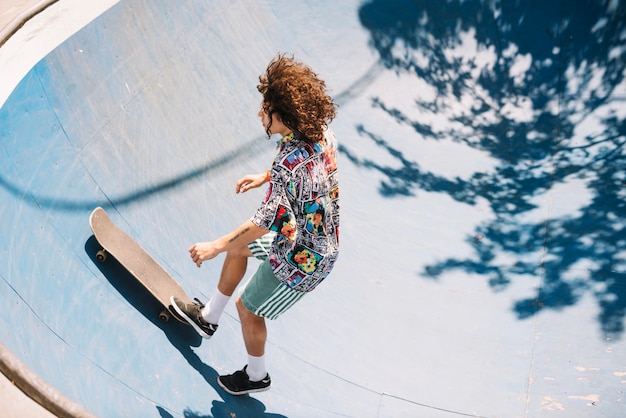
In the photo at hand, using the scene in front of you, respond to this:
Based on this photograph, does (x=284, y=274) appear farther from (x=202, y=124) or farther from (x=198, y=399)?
(x=202, y=124)

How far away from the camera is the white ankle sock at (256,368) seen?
3336mm

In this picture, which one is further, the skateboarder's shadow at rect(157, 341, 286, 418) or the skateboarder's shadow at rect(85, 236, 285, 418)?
the skateboarder's shadow at rect(85, 236, 285, 418)

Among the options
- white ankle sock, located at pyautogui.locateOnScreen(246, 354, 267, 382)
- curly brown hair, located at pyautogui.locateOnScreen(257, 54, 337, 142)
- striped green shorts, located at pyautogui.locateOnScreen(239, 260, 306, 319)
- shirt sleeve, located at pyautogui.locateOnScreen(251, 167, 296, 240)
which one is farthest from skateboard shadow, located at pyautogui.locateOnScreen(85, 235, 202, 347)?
curly brown hair, located at pyautogui.locateOnScreen(257, 54, 337, 142)

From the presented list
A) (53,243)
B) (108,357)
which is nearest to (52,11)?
(53,243)

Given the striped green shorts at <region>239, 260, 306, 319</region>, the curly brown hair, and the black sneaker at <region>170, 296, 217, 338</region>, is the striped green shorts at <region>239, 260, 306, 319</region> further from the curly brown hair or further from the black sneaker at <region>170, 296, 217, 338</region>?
the curly brown hair

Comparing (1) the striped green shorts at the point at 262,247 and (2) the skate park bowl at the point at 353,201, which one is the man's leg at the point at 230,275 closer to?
(1) the striped green shorts at the point at 262,247

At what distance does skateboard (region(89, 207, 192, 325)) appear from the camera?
3.63m

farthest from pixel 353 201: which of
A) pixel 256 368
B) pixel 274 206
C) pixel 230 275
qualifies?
pixel 274 206

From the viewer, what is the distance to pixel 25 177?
3539 mm

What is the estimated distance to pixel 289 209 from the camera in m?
2.80

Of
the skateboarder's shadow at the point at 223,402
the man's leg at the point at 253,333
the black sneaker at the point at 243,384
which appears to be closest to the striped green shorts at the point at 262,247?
the man's leg at the point at 253,333

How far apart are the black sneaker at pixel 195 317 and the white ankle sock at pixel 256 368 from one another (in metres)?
0.30

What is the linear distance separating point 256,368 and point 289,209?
3.25ft

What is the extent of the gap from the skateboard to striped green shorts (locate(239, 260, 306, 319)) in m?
0.60
